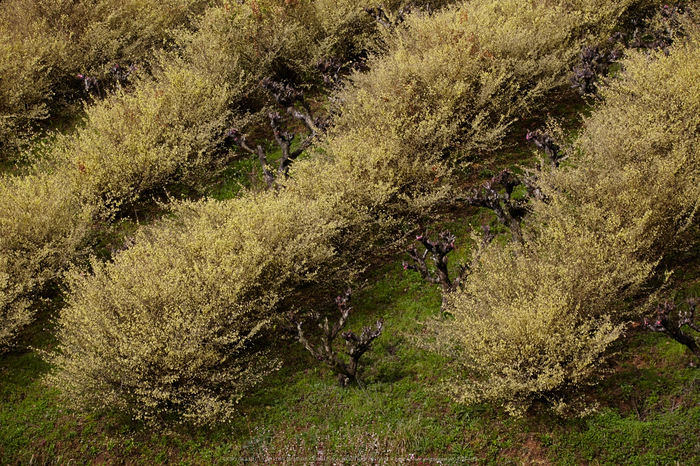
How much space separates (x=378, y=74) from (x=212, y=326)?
5.93 m

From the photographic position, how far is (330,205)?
26.5 feet

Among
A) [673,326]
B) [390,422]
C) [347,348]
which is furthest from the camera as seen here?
[347,348]

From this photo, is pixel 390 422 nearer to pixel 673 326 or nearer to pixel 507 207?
pixel 673 326

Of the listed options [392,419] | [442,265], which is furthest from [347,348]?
[442,265]

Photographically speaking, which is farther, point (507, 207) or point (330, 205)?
point (330, 205)

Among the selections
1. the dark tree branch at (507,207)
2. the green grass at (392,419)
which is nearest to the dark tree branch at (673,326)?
the green grass at (392,419)

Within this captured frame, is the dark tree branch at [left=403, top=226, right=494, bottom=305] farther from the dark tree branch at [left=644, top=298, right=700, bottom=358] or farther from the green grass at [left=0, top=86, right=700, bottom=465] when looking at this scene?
the dark tree branch at [left=644, top=298, right=700, bottom=358]

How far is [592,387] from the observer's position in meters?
6.03

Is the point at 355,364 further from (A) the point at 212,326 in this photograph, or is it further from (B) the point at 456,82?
(B) the point at 456,82

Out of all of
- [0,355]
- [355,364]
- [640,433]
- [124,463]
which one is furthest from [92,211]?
[640,433]

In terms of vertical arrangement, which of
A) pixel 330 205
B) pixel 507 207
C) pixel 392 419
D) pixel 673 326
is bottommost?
pixel 673 326

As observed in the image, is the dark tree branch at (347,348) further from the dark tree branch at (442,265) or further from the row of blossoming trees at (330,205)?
the dark tree branch at (442,265)

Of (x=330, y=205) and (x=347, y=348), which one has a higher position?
(x=330, y=205)

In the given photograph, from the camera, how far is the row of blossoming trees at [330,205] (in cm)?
623
